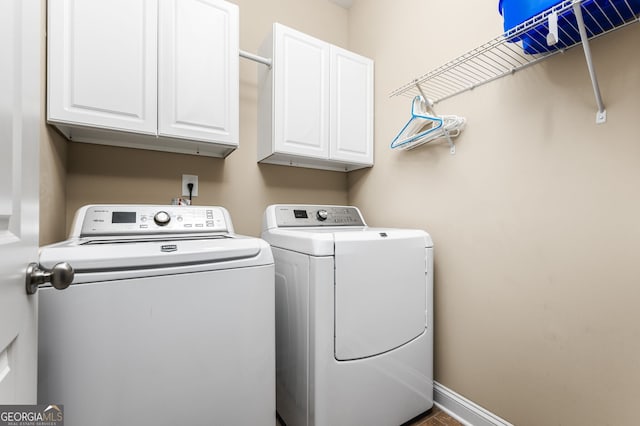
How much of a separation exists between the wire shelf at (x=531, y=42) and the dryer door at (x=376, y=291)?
2.67ft

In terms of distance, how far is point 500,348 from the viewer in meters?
1.34

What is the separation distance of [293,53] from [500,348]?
6.28ft

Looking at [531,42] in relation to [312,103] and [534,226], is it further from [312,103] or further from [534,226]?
[312,103]

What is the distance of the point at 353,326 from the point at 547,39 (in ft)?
4.10

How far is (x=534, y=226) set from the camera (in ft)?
4.03

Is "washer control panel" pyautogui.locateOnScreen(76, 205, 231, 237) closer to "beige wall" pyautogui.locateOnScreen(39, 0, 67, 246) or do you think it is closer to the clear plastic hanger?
"beige wall" pyautogui.locateOnScreen(39, 0, 67, 246)

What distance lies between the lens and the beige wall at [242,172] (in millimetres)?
1513

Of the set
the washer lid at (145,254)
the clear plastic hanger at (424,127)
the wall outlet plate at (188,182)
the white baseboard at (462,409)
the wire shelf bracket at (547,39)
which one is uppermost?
the wire shelf bracket at (547,39)

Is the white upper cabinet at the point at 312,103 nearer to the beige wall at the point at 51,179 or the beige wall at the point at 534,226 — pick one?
the beige wall at the point at 534,226

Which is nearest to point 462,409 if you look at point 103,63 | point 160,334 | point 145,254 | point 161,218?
point 160,334

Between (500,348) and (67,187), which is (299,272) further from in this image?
(67,187)

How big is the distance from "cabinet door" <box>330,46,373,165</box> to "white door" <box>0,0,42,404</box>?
58.3 inches

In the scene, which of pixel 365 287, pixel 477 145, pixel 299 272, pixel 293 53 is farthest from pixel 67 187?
pixel 477 145

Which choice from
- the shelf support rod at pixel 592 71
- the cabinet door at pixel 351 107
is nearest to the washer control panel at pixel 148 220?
the cabinet door at pixel 351 107
